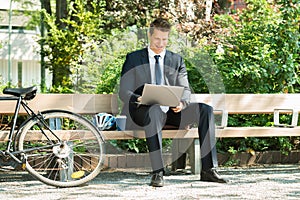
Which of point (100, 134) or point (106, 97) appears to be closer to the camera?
point (100, 134)

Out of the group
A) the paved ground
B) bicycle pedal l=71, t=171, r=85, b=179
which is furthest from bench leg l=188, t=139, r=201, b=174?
bicycle pedal l=71, t=171, r=85, b=179

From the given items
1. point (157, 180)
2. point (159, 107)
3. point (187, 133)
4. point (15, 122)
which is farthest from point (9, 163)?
point (187, 133)

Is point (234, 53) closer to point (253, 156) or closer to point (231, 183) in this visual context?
point (253, 156)

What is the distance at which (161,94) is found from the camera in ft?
22.8

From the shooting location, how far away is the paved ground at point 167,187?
630 centimetres

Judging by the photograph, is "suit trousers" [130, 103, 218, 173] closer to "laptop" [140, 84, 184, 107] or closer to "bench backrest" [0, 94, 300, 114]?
"laptop" [140, 84, 184, 107]

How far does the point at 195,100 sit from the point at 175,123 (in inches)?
19.6

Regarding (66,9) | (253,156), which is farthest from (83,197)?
(66,9)

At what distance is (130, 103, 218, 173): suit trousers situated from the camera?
22.3ft

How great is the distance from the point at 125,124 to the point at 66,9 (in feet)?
22.4

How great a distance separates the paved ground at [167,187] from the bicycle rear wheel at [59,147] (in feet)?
0.41

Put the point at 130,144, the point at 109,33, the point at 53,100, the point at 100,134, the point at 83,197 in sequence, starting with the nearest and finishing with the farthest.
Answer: the point at 83,197
the point at 100,134
the point at 53,100
the point at 130,144
the point at 109,33

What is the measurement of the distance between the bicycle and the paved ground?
14 cm

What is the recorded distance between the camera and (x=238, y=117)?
891 cm
